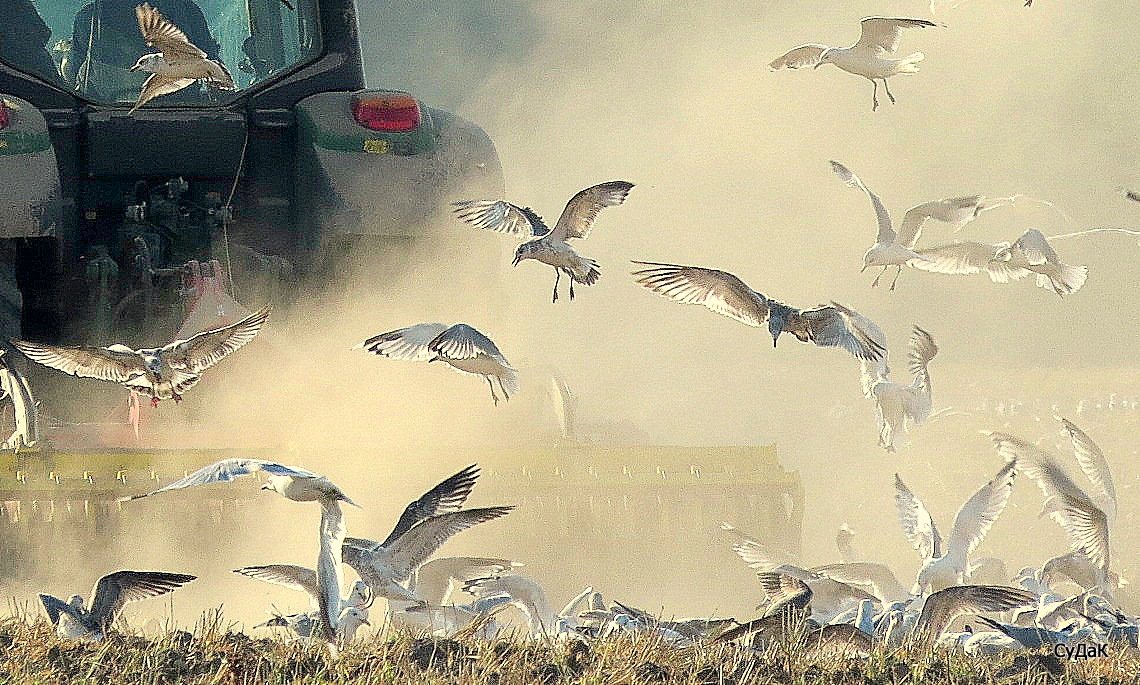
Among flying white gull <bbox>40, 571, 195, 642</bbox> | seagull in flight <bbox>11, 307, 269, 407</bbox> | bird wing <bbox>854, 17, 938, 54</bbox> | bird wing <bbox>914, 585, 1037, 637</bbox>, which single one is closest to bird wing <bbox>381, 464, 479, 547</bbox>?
flying white gull <bbox>40, 571, 195, 642</bbox>

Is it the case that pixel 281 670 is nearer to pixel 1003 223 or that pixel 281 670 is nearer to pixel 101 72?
pixel 101 72

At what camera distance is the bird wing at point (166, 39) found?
4.84 m

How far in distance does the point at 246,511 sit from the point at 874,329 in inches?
65.8

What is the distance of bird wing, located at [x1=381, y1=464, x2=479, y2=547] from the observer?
3871mm

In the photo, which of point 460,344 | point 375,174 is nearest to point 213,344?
point 460,344

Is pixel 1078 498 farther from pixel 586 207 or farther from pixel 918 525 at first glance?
pixel 586 207

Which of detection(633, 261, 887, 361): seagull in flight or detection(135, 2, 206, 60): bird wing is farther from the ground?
detection(135, 2, 206, 60): bird wing

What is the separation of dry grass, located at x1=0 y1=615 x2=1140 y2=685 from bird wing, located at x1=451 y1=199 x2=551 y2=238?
130 cm

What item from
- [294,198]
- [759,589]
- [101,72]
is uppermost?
[101,72]

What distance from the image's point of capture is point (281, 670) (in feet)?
11.5

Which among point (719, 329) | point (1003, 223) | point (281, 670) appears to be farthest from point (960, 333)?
point (281, 670)

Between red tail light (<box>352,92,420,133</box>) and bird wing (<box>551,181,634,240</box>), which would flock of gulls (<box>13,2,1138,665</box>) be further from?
red tail light (<box>352,92,420,133</box>)

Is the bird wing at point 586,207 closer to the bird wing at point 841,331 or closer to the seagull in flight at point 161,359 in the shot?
the bird wing at point 841,331

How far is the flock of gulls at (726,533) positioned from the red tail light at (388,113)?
30cm
